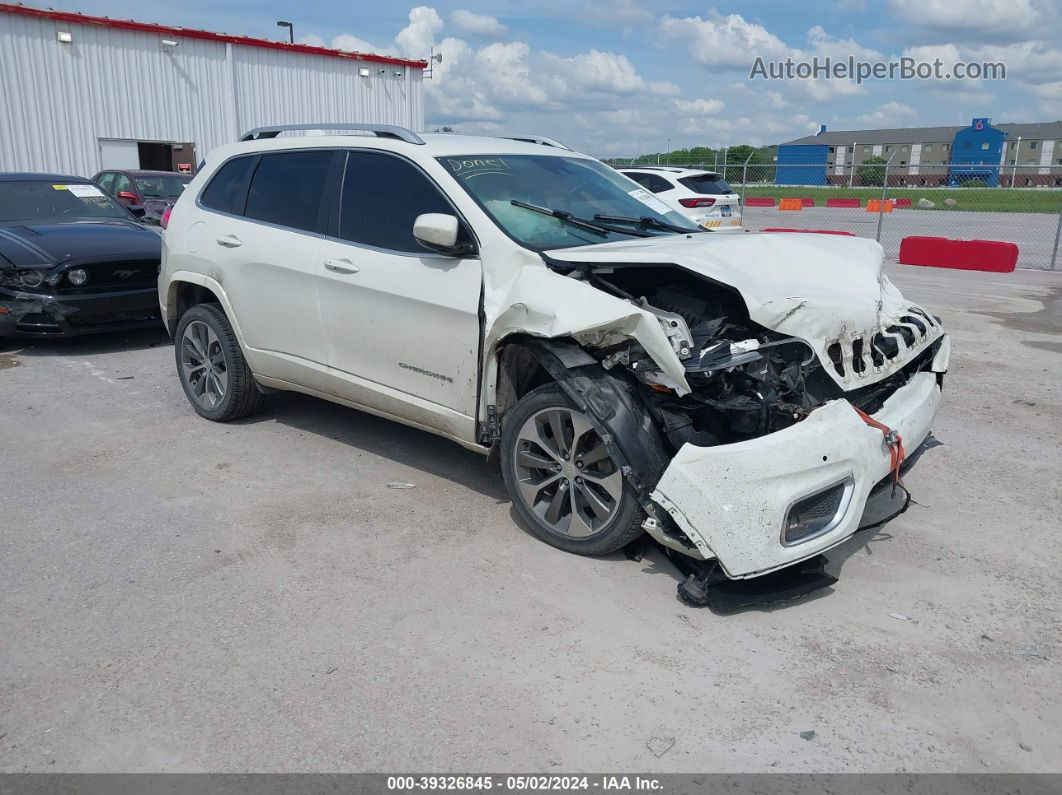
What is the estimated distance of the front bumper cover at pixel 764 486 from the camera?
3.24m

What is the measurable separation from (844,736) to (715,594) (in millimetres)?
830

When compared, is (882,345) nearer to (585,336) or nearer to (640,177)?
(585,336)

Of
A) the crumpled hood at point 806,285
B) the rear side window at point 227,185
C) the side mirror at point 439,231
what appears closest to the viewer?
the crumpled hood at point 806,285

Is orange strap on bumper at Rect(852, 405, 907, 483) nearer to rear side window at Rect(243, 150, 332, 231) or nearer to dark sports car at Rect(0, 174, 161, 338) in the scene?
rear side window at Rect(243, 150, 332, 231)

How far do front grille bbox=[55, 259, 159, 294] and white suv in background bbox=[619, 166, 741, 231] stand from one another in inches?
350

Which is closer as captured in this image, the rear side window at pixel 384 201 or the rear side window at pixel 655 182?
the rear side window at pixel 384 201

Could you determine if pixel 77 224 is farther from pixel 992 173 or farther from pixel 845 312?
pixel 992 173

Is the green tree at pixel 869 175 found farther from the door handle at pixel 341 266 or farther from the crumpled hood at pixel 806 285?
the door handle at pixel 341 266

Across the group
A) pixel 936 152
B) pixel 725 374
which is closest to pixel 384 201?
pixel 725 374

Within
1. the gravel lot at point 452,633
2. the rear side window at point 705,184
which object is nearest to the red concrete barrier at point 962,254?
the rear side window at point 705,184

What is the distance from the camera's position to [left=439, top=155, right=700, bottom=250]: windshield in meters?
4.35

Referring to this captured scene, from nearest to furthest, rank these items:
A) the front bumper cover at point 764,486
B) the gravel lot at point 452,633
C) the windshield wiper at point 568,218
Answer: the gravel lot at point 452,633
the front bumper cover at point 764,486
the windshield wiper at point 568,218

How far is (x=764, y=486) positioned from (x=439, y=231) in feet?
6.29

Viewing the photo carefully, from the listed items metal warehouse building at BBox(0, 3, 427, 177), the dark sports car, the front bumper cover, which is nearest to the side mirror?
the front bumper cover
